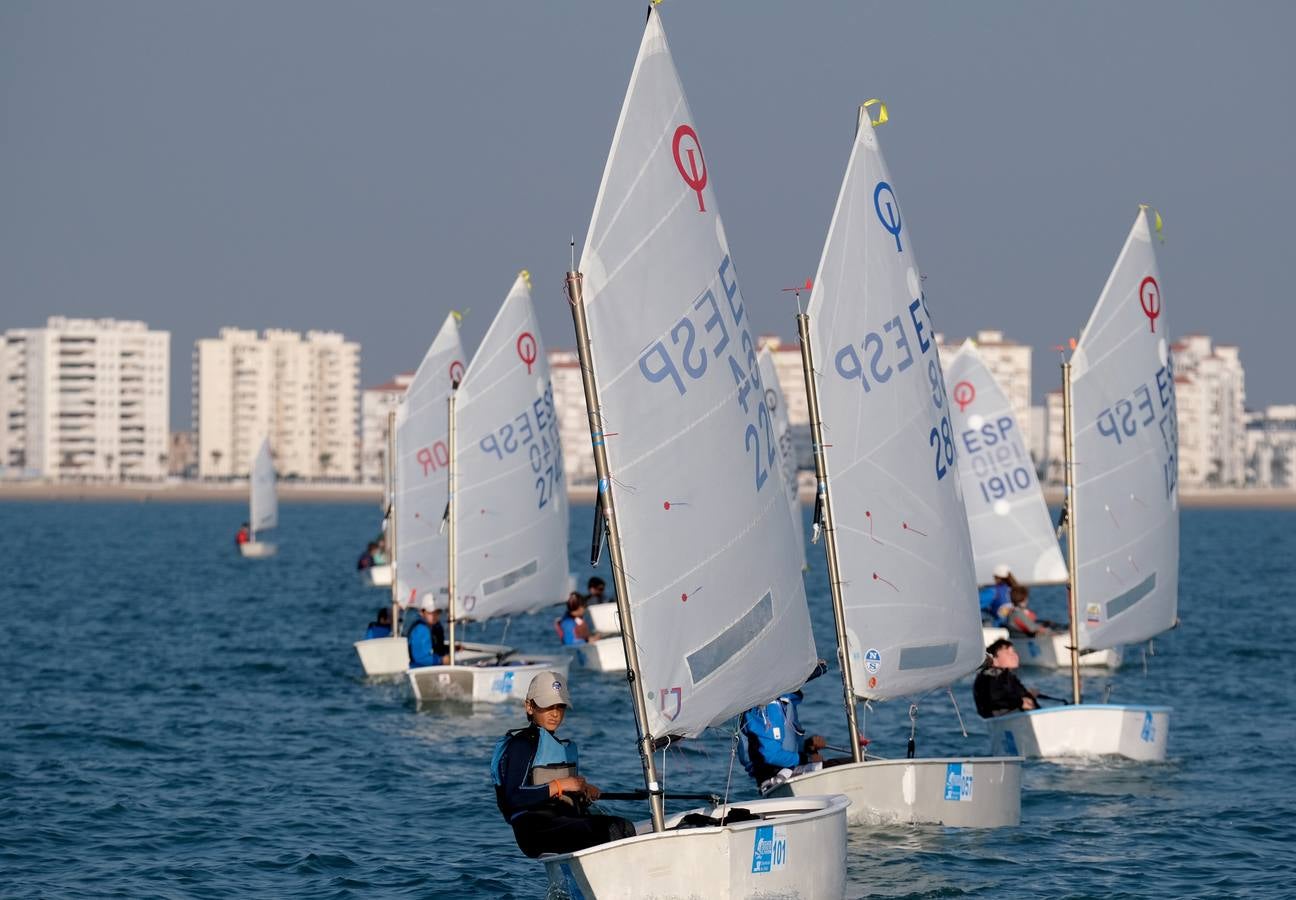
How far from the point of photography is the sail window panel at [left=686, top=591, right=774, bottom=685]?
12703 millimetres

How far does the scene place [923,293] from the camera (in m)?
17.3

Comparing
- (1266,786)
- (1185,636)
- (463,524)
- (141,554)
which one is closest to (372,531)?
(141,554)

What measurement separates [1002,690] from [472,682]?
738cm

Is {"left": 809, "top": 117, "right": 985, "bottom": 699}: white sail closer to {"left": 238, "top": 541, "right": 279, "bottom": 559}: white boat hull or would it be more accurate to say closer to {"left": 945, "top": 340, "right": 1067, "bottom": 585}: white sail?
{"left": 945, "top": 340, "right": 1067, "bottom": 585}: white sail

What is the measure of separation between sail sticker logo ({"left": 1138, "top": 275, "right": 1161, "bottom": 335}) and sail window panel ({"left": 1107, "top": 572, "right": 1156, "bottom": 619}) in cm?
299

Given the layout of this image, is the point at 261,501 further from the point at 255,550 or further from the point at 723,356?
the point at 723,356

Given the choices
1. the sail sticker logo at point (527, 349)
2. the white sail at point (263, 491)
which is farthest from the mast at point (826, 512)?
the white sail at point (263, 491)

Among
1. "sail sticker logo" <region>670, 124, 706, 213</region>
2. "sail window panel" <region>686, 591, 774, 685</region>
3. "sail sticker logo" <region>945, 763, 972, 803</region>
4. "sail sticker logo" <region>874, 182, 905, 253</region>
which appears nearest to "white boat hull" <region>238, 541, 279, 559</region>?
"sail sticker logo" <region>874, 182, 905, 253</region>

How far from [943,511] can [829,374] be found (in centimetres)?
175

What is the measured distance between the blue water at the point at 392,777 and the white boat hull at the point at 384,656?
577 mm

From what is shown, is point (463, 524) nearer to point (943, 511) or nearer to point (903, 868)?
point (943, 511)

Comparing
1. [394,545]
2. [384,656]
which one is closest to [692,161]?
[384,656]

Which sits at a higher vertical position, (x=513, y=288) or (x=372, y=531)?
(x=372, y=531)

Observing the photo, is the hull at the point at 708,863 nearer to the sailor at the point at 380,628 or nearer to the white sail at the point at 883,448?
the white sail at the point at 883,448
